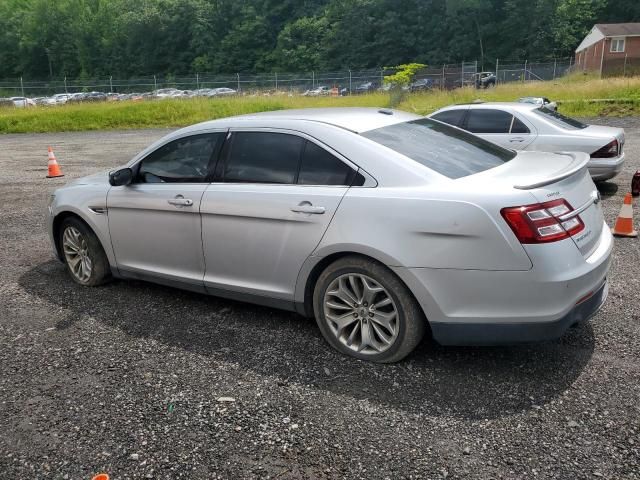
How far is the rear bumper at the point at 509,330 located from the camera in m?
3.07

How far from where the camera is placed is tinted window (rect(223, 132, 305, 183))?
3.87 metres

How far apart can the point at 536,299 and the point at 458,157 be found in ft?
3.92

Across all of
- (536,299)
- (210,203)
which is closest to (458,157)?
(536,299)

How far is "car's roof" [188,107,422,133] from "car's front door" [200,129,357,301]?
18 cm

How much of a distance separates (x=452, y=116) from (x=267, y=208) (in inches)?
268

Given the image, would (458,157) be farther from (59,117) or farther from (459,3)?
(459,3)

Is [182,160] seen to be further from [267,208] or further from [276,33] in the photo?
[276,33]

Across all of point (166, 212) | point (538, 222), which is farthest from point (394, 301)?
point (166, 212)

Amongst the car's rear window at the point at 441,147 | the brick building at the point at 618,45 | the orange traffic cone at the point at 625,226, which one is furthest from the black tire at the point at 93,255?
the brick building at the point at 618,45

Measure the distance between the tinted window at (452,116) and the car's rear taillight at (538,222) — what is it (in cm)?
681

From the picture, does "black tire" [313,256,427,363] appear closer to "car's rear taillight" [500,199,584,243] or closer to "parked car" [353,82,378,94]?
"car's rear taillight" [500,199,584,243]

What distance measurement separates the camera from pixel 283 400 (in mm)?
3203

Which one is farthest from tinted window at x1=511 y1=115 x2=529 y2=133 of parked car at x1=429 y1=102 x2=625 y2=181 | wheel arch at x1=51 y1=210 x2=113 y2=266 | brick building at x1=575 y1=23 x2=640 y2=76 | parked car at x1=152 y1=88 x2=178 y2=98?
brick building at x1=575 y1=23 x2=640 y2=76

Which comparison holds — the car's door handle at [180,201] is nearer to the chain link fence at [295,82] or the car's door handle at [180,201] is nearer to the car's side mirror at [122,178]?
the car's side mirror at [122,178]
